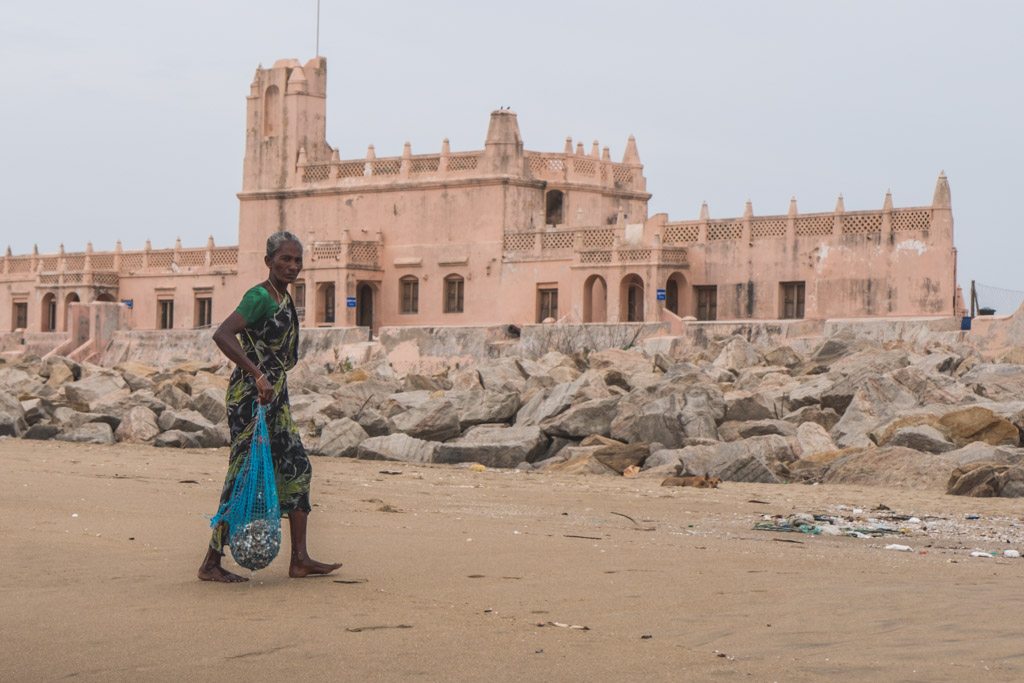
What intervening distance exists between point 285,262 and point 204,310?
40.7 m

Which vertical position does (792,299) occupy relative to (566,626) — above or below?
above

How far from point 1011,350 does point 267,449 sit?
71.0ft

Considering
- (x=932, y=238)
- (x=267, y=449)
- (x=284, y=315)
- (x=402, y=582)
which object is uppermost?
(x=932, y=238)

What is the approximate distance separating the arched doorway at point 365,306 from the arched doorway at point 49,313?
1281 centimetres

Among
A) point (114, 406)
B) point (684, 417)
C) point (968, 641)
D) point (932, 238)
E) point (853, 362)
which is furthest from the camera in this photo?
point (932, 238)

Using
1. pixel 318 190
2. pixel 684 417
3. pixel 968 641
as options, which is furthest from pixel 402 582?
pixel 318 190

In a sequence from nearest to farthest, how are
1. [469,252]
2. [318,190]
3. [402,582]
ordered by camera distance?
[402,582] < [469,252] < [318,190]

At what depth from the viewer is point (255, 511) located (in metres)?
6.36

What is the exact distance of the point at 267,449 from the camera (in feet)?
21.1

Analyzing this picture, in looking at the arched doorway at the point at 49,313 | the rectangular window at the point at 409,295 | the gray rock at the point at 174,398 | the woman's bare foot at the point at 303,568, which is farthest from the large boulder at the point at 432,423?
the arched doorway at the point at 49,313

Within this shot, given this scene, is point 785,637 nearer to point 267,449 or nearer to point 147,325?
point 267,449

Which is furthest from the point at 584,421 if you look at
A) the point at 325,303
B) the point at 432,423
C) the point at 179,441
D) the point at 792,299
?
the point at 325,303

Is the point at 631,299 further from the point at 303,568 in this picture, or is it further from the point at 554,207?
the point at 303,568

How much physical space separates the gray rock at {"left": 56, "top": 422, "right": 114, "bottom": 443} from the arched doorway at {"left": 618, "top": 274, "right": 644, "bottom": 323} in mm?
19638
